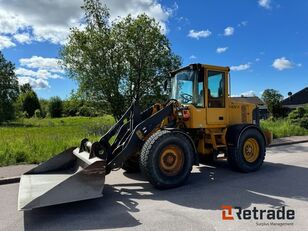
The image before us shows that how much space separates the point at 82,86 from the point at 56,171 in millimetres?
9813

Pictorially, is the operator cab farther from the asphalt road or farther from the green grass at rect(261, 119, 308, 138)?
the green grass at rect(261, 119, 308, 138)

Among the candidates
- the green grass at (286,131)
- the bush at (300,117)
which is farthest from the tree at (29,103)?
the green grass at (286,131)

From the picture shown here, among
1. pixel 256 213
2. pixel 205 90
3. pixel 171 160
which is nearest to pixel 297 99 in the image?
pixel 205 90

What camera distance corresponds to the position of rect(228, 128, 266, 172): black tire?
317 inches

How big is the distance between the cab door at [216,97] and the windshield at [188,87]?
0.57ft

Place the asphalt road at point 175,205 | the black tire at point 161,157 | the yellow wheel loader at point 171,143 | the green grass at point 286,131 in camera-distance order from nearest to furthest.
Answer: the asphalt road at point 175,205 → the yellow wheel loader at point 171,143 → the black tire at point 161,157 → the green grass at point 286,131

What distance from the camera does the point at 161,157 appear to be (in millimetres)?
6645

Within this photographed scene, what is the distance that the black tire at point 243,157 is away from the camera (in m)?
8.05

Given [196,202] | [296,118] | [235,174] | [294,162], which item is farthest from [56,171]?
[296,118]

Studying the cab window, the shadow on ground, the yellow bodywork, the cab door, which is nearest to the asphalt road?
the shadow on ground

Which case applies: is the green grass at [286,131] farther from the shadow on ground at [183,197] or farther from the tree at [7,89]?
the tree at [7,89]

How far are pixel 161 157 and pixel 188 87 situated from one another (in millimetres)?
2244

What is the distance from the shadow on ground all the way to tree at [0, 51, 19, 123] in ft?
171

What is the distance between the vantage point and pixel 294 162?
9812 millimetres
